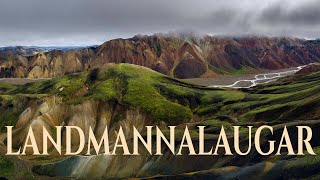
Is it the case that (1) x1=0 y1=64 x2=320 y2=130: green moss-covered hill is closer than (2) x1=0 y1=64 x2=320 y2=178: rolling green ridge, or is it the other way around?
(2) x1=0 y1=64 x2=320 y2=178: rolling green ridge

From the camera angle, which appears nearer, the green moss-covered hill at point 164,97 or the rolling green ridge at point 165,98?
the rolling green ridge at point 165,98

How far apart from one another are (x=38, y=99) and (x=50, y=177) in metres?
66.4

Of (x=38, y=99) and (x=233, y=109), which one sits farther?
(x=38, y=99)

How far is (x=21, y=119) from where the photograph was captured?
168750 mm

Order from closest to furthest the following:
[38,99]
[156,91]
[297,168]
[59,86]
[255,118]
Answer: [297,168] < [255,118] < [38,99] < [156,91] < [59,86]

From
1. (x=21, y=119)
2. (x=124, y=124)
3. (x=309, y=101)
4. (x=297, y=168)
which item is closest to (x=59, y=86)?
(x=21, y=119)

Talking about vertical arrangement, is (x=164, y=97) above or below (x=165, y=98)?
above

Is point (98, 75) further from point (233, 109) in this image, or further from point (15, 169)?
point (15, 169)

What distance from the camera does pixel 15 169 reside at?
119 metres

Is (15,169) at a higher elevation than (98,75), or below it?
below

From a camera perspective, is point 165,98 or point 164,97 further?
point 164,97

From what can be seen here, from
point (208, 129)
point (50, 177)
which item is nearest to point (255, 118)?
point (208, 129)

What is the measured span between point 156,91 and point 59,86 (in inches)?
1592

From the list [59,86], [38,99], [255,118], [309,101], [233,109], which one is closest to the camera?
[309,101]
